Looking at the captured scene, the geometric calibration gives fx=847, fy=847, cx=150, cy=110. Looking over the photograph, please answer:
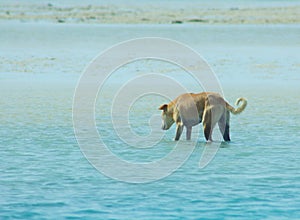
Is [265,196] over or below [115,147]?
below

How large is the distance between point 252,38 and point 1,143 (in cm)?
2863

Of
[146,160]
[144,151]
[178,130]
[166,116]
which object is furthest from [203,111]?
[146,160]

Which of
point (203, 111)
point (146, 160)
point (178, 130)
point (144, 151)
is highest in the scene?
point (203, 111)

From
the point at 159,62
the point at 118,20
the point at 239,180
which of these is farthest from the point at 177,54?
the point at 118,20

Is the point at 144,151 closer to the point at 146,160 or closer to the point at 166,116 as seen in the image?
the point at 146,160

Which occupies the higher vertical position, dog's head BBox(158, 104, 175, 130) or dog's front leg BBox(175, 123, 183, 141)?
dog's head BBox(158, 104, 175, 130)

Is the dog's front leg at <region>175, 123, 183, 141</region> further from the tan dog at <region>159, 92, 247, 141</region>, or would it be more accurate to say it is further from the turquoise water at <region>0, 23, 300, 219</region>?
the turquoise water at <region>0, 23, 300, 219</region>

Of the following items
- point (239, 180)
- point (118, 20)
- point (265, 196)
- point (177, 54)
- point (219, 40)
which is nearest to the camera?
point (265, 196)

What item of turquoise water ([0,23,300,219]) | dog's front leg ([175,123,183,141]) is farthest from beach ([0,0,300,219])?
dog's front leg ([175,123,183,141])

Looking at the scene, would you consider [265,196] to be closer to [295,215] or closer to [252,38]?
[295,215]

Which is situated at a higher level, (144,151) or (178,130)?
(178,130)

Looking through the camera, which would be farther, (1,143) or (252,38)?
(252,38)

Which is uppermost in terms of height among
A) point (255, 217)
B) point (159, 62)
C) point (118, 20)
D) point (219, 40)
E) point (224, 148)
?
point (118, 20)

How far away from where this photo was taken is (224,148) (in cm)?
1170
